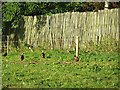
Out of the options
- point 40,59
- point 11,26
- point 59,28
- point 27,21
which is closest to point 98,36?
point 59,28

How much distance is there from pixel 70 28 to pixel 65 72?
25.3 ft

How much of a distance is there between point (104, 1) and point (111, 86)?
49.9 feet

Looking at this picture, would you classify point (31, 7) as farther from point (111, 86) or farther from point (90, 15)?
point (111, 86)

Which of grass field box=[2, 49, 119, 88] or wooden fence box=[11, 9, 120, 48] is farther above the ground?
wooden fence box=[11, 9, 120, 48]

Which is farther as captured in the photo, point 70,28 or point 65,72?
point 70,28

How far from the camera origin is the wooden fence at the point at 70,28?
1684cm

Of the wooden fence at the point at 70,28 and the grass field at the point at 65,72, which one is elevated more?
the wooden fence at the point at 70,28

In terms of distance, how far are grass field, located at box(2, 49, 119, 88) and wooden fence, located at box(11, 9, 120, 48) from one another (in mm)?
2356

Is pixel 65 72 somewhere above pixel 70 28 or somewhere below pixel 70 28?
below

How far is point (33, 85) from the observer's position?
889cm

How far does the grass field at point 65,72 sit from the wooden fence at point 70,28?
2.36m

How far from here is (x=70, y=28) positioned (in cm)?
1834

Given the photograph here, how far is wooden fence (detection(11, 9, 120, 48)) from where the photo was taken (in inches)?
663

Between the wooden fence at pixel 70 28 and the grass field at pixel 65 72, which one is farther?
the wooden fence at pixel 70 28
